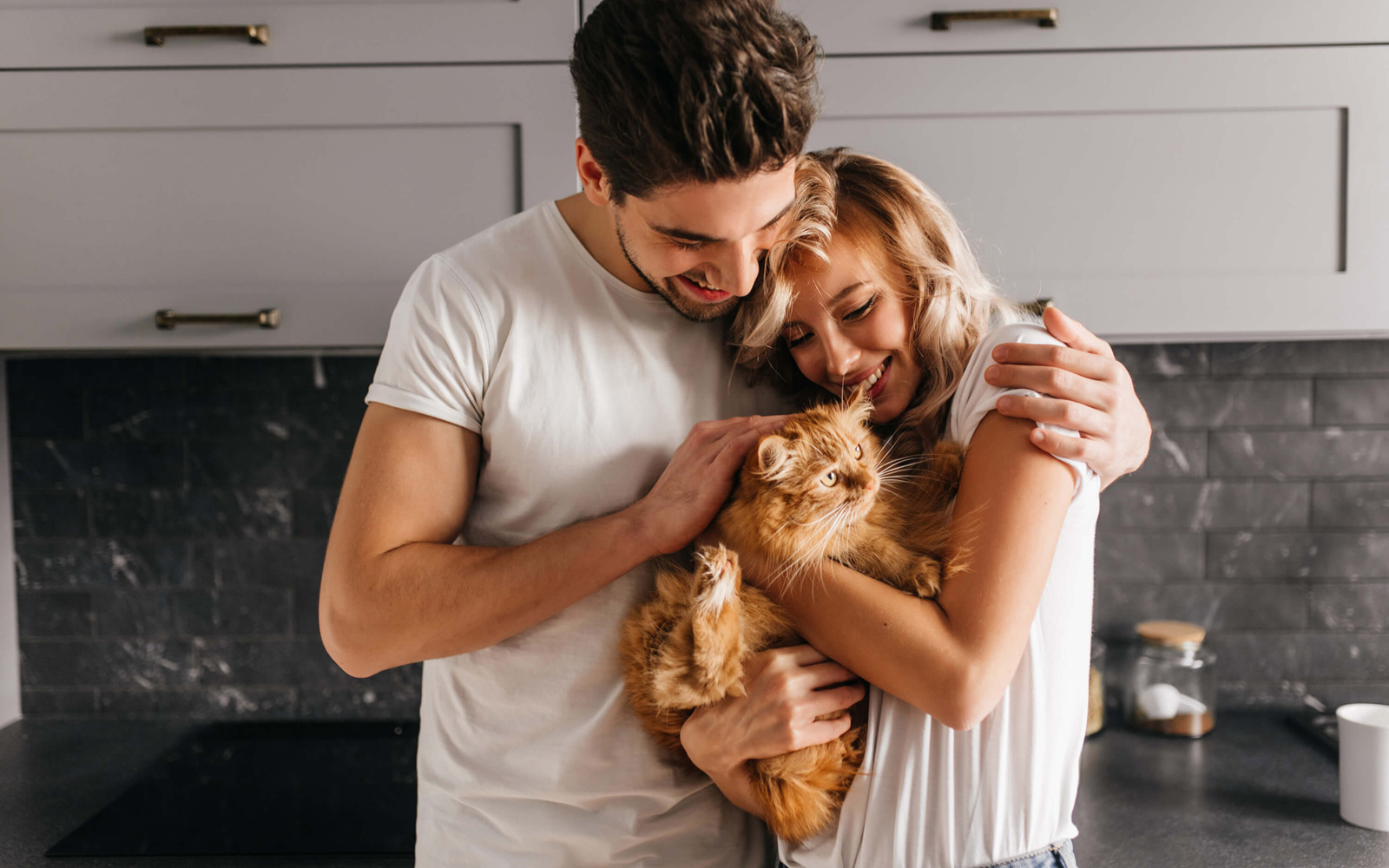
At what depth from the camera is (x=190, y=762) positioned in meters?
1.82

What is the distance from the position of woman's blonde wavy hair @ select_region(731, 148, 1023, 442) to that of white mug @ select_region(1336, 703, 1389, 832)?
3.38 feet

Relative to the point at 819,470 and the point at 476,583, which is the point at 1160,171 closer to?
the point at 819,470

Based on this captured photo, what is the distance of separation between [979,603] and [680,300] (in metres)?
0.50

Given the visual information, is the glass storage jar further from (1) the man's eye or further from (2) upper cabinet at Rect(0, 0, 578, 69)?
(2) upper cabinet at Rect(0, 0, 578, 69)

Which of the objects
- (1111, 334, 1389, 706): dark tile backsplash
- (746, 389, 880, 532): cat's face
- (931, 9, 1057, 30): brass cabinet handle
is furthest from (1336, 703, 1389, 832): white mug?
(931, 9, 1057, 30): brass cabinet handle

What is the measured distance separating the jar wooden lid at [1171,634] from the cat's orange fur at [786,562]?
1.08 meters

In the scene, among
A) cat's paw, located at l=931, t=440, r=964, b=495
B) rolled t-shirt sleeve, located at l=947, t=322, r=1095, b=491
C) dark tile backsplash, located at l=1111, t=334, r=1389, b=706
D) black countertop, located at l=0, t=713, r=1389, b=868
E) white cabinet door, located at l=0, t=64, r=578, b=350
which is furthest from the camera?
dark tile backsplash, located at l=1111, t=334, r=1389, b=706

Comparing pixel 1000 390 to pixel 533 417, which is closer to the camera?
pixel 1000 390

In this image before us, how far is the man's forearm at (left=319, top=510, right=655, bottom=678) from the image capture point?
981mm

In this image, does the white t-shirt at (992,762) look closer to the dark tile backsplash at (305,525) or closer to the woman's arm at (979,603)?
the woman's arm at (979,603)

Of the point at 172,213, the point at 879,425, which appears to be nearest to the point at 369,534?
the point at 879,425

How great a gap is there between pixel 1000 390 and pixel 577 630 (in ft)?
1.91

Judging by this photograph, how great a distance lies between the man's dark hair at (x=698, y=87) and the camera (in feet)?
2.70

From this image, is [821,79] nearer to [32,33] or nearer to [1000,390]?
[1000,390]
